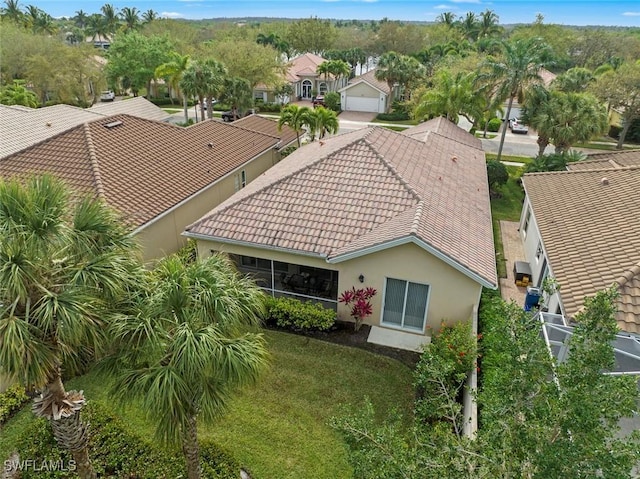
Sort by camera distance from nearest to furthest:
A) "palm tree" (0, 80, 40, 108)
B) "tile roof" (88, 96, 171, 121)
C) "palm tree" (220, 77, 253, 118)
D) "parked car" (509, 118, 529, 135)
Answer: "tile roof" (88, 96, 171, 121) < "palm tree" (0, 80, 40, 108) < "palm tree" (220, 77, 253, 118) < "parked car" (509, 118, 529, 135)

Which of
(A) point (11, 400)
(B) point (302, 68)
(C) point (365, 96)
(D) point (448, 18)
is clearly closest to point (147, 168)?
(A) point (11, 400)

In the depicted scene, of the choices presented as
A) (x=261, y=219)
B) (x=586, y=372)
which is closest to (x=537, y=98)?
(x=261, y=219)

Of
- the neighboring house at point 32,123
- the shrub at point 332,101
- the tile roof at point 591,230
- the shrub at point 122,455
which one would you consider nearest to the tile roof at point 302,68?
the shrub at point 332,101

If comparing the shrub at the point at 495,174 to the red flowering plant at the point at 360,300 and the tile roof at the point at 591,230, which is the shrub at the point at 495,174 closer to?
the tile roof at the point at 591,230

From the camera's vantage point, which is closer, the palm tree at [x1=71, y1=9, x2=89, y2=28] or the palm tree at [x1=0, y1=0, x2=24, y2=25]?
the palm tree at [x1=0, y1=0, x2=24, y2=25]

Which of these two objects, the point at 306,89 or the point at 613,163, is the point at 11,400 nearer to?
the point at 613,163

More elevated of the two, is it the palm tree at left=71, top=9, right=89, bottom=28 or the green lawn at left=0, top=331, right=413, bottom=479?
the palm tree at left=71, top=9, right=89, bottom=28

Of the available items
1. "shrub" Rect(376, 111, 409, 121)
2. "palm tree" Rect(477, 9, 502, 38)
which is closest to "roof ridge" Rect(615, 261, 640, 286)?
"shrub" Rect(376, 111, 409, 121)

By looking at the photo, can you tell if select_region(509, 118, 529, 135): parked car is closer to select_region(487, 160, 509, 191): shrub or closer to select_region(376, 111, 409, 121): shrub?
select_region(376, 111, 409, 121): shrub
